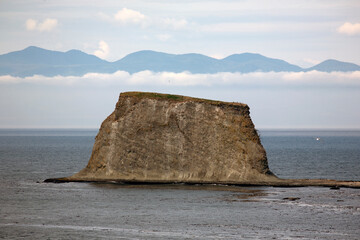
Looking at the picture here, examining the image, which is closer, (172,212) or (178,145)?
(172,212)

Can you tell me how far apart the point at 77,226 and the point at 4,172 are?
5124 centimetres

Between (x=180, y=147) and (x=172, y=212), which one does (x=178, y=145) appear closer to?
(x=180, y=147)

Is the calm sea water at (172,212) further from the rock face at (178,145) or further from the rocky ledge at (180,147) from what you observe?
the rock face at (178,145)

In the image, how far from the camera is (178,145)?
81.5 meters

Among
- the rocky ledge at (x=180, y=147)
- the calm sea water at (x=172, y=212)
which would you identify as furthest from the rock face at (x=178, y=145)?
the calm sea water at (x=172, y=212)

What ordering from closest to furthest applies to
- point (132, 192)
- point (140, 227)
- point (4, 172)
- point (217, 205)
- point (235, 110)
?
1. point (140, 227)
2. point (217, 205)
3. point (132, 192)
4. point (235, 110)
5. point (4, 172)

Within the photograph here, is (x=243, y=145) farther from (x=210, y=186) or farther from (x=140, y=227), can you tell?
(x=140, y=227)

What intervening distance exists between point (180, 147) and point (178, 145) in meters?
0.36

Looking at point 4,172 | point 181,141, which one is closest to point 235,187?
point 181,141

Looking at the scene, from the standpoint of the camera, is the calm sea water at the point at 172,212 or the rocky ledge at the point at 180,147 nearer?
the calm sea water at the point at 172,212

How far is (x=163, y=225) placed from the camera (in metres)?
52.1

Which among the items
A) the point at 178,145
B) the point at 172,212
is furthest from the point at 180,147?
the point at 172,212

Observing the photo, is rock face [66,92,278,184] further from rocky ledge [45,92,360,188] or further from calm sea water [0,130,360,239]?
calm sea water [0,130,360,239]

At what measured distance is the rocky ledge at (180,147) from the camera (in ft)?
260
